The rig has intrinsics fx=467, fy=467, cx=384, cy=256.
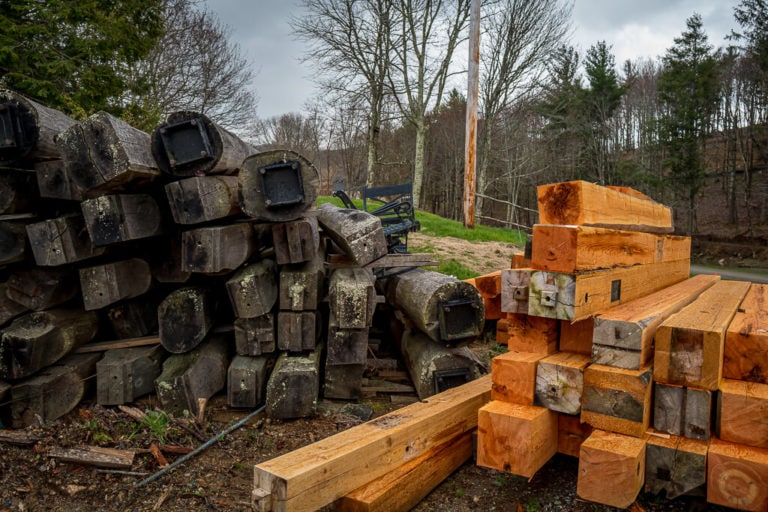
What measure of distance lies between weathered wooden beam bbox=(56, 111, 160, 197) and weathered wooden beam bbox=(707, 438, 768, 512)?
3295 millimetres

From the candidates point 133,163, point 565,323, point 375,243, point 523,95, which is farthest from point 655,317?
point 523,95

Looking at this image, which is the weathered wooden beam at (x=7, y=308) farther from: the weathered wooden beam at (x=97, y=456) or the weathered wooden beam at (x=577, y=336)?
the weathered wooden beam at (x=577, y=336)

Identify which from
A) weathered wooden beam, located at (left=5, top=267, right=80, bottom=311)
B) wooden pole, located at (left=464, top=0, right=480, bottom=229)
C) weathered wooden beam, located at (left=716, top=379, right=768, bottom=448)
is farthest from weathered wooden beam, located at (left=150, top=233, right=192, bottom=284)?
wooden pole, located at (left=464, top=0, right=480, bottom=229)

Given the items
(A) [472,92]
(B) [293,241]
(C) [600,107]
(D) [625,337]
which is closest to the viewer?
(D) [625,337]

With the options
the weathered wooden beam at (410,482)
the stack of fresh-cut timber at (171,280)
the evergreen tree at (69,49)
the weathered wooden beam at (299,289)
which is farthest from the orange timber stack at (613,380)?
the evergreen tree at (69,49)

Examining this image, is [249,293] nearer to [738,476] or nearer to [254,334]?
[254,334]

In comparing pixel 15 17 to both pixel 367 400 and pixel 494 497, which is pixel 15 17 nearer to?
pixel 367 400

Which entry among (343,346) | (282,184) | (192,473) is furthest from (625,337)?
(192,473)

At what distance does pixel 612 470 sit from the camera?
1.73m

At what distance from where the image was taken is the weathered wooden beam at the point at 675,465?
1.75 m

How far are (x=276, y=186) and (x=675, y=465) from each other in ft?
8.75

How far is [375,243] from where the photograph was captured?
3775 mm

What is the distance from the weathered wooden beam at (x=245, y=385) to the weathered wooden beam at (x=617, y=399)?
2.26 metres

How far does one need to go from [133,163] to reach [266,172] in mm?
806
